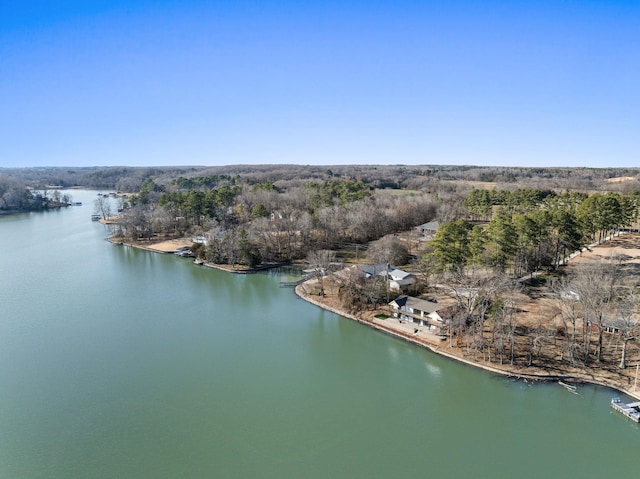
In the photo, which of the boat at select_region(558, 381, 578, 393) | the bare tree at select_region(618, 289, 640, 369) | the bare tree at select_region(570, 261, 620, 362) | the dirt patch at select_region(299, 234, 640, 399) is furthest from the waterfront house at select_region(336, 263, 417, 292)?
the bare tree at select_region(618, 289, 640, 369)

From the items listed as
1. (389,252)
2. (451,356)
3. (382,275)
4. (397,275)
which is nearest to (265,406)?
(451,356)

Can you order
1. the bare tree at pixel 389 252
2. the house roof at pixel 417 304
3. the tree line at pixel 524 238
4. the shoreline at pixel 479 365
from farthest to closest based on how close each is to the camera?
the bare tree at pixel 389 252, the tree line at pixel 524 238, the house roof at pixel 417 304, the shoreline at pixel 479 365

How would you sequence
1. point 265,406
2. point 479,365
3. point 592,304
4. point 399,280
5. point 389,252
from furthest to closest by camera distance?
point 389,252 < point 399,280 < point 479,365 < point 592,304 < point 265,406

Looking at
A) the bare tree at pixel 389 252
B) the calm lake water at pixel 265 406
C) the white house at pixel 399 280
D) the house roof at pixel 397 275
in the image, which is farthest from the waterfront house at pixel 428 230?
the calm lake water at pixel 265 406

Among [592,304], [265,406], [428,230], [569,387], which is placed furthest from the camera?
[428,230]

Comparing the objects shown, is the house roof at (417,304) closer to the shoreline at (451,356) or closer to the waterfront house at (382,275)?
the shoreline at (451,356)

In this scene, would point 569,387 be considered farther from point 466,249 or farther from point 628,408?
point 466,249

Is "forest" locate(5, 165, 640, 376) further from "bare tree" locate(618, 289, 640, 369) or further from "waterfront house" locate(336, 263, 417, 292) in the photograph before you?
"waterfront house" locate(336, 263, 417, 292)
